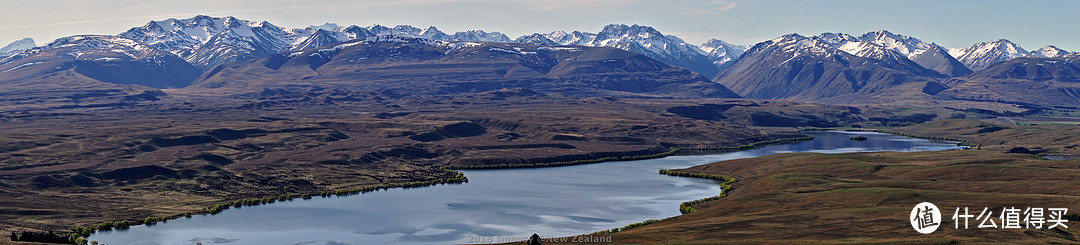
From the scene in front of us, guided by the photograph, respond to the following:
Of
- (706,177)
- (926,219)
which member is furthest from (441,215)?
(706,177)

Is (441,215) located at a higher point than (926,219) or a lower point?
lower

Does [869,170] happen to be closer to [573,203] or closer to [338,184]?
[573,203]

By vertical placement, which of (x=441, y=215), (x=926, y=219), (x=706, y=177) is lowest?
(x=441, y=215)

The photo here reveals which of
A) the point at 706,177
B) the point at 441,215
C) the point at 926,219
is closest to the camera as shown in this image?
the point at 926,219

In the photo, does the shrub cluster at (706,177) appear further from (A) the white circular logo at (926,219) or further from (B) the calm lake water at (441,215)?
(A) the white circular logo at (926,219)

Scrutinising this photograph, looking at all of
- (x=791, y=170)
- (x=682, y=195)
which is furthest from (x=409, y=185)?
(x=791, y=170)

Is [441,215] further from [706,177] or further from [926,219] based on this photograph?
[706,177]

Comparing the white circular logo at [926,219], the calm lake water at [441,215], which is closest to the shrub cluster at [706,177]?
the calm lake water at [441,215]
